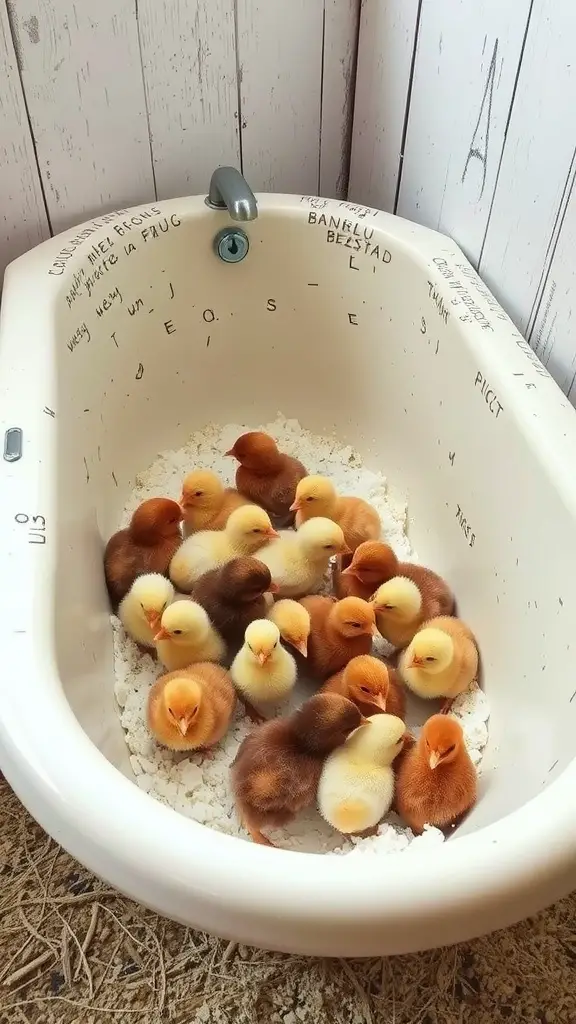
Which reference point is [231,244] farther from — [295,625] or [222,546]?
[295,625]

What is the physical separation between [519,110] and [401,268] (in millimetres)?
297

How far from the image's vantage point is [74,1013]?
39.9 inches

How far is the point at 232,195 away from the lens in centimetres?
127

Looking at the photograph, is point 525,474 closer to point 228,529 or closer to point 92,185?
point 228,529

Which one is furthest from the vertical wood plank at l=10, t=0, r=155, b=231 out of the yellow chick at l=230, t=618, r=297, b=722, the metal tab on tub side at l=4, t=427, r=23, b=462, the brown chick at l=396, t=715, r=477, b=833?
the brown chick at l=396, t=715, r=477, b=833

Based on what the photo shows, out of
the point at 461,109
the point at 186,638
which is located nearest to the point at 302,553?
the point at 186,638

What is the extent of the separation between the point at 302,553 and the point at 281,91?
0.83 meters

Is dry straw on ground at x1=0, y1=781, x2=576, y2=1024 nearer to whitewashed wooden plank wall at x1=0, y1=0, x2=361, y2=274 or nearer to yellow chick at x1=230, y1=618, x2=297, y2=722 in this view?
yellow chick at x1=230, y1=618, x2=297, y2=722

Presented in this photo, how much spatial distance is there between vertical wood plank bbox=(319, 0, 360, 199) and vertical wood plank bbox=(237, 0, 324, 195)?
0.04 ft

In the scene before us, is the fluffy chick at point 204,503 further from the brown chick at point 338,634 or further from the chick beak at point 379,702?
the chick beak at point 379,702

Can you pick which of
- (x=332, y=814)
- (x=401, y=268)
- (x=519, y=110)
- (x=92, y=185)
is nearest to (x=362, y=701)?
(x=332, y=814)

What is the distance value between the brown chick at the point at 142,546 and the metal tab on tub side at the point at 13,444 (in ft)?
0.98

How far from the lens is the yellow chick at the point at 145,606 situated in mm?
1107

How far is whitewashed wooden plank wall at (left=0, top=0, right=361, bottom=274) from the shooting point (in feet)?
4.03
